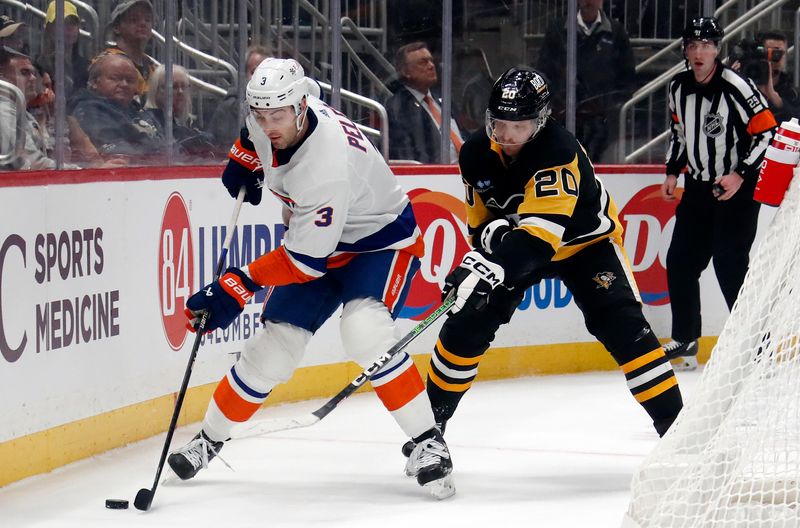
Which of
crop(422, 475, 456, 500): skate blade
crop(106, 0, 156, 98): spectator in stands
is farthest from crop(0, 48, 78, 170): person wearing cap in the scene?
crop(422, 475, 456, 500): skate blade

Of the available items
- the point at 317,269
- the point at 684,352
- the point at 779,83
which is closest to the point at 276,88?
the point at 317,269

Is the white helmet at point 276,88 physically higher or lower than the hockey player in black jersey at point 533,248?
higher

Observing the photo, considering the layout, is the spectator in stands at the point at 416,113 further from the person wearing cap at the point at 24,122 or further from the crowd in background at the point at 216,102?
the person wearing cap at the point at 24,122

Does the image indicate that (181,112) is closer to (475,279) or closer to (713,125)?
(475,279)

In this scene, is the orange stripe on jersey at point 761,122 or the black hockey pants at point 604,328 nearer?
the black hockey pants at point 604,328

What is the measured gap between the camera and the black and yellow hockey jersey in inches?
132

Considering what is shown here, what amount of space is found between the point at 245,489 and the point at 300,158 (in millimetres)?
934

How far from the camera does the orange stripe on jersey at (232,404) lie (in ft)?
11.5

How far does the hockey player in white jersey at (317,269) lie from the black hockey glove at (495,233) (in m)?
0.19

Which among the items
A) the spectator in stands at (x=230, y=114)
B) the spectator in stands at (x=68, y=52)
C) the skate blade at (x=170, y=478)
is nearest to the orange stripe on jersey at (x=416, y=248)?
the skate blade at (x=170, y=478)

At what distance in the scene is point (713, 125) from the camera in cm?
539

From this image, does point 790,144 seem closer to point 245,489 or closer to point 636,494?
point 636,494

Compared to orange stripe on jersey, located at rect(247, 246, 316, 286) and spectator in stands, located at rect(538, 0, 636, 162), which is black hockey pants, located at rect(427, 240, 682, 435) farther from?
spectator in stands, located at rect(538, 0, 636, 162)

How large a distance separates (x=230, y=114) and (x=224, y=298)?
1.78 meters
